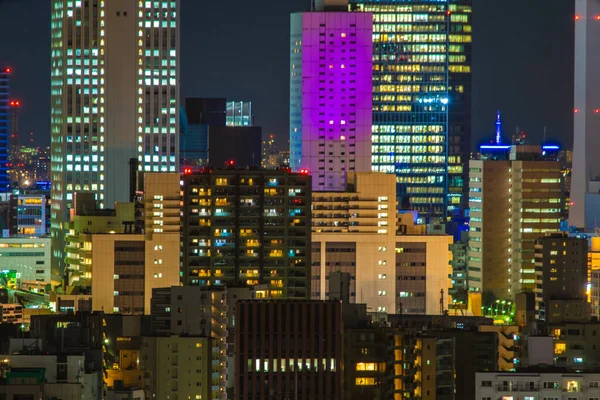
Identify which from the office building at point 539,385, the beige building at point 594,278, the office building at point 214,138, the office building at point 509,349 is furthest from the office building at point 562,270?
the office building at point 539,385

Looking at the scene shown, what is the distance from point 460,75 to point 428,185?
26.2 ft

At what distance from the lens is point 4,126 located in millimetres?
171500

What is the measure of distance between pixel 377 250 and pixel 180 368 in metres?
40.3

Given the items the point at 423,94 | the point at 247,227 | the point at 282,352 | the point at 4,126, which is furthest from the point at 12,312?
the point at 4,126

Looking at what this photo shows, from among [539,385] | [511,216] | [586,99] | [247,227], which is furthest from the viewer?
[586,99]

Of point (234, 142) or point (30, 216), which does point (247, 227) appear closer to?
point (234, 142)

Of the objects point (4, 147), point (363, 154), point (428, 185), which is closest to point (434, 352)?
point (363, 154)

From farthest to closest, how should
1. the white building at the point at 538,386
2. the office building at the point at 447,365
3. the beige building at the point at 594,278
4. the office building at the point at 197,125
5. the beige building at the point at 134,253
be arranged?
the office building at the point at 197,125 < the beige building at the point at 134,253 < the beige building at the point at 594,278 < the office building at the point at 447,365 < the white building at the point at 538,386

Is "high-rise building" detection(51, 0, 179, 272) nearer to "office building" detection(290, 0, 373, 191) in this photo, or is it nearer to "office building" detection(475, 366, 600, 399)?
"office building" detection(290, 0, 373, 191)

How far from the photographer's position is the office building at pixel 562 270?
97.8m

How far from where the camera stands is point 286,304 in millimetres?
66062

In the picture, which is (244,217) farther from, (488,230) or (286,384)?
(286,384)

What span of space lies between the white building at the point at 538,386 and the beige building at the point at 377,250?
1758 inches

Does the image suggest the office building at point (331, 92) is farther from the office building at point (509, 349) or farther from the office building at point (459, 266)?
the office building at point (509, 349)
